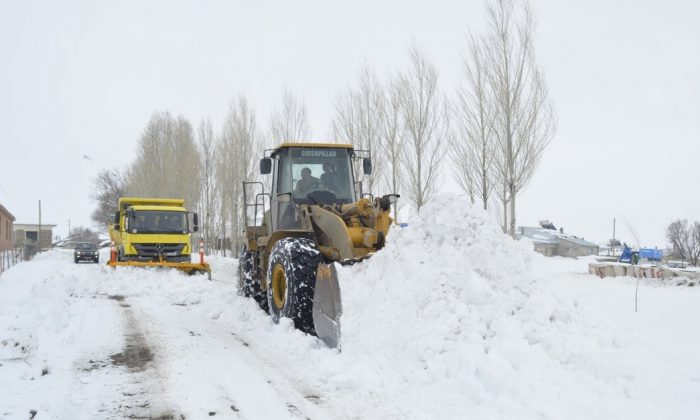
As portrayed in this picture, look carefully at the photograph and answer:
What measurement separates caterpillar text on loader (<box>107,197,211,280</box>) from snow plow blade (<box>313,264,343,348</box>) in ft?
31.1

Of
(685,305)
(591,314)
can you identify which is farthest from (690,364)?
(685,305)

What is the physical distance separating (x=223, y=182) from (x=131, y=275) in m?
17.1

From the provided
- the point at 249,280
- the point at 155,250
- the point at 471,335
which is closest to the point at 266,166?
the point at 249,280

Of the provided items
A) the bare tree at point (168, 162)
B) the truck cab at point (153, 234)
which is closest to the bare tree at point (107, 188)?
the bare tree at point (168, 162)

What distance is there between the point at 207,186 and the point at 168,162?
3.87m

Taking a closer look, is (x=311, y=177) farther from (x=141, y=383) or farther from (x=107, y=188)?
(x=107, y=188)

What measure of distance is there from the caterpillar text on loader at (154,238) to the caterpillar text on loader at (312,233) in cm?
719

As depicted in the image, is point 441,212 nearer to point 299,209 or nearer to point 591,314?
point 591,314

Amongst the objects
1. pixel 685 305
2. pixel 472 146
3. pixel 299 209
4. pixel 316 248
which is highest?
pixel 472 146

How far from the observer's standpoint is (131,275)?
594 inches

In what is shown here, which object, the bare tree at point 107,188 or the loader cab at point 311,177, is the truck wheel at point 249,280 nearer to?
the loader cab at point 311,177

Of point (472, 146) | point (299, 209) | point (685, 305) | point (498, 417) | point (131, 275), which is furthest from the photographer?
point (472, 146)

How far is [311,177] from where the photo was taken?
8633mm

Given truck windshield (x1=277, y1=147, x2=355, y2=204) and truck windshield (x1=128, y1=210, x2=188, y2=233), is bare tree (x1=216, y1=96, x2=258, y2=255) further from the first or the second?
truck windshield (x1=277, y1=147, x2=355, y2=204)
